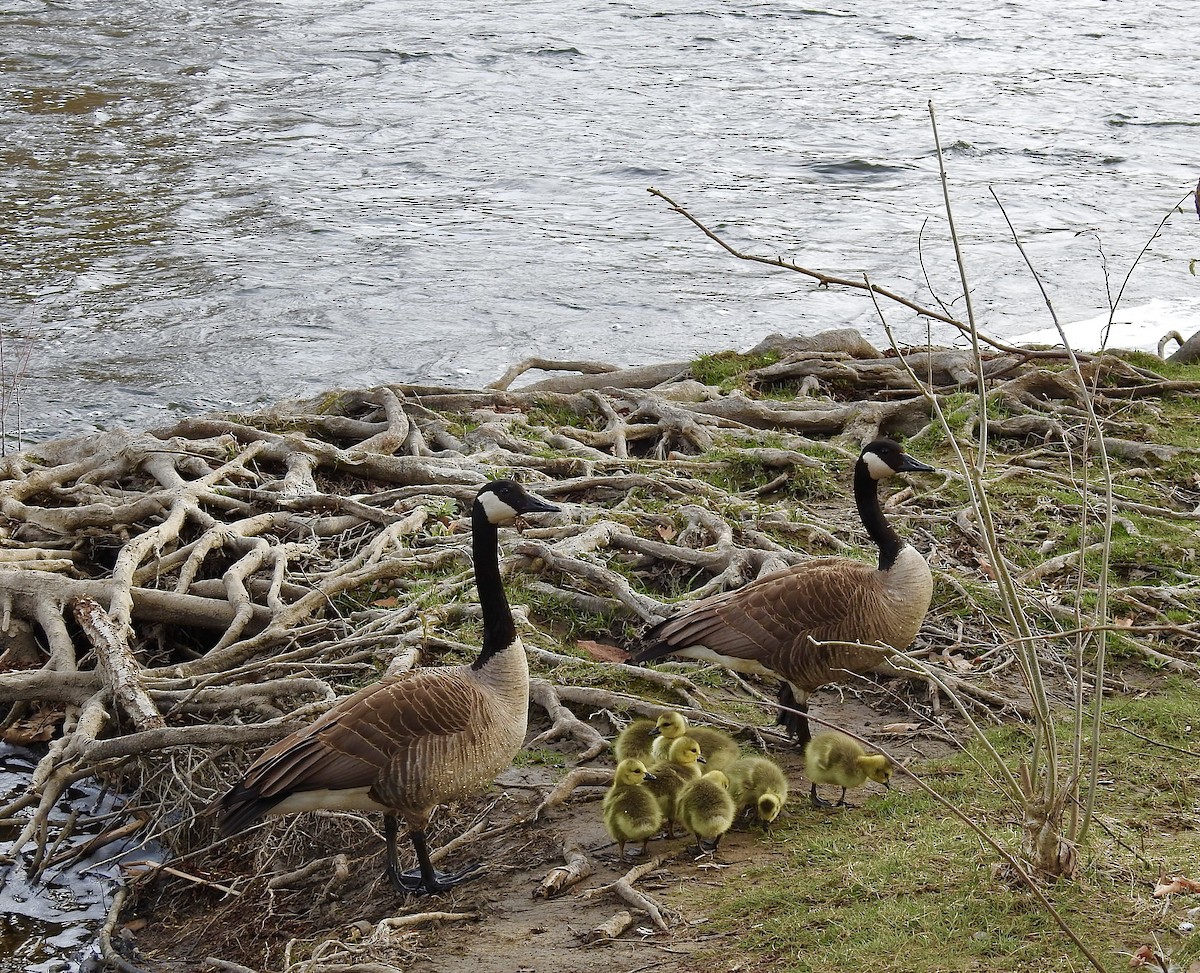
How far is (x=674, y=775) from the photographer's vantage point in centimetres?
538

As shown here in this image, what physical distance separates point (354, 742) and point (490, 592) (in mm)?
930

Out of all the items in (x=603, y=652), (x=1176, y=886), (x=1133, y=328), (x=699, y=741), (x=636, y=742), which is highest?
(x=1176, y=886)

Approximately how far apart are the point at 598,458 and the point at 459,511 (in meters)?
1.35

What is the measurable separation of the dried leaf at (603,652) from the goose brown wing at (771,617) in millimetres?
915

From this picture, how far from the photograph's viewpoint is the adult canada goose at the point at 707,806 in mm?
5227

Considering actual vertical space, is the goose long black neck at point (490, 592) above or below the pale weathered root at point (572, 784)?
above

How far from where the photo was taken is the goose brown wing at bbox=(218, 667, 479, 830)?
17.1 ft

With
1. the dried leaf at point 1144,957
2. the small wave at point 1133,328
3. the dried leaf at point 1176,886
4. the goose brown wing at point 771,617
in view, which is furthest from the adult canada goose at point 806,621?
the small wave at point 1133,328

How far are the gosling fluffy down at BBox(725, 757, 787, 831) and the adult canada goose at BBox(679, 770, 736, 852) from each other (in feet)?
0.51

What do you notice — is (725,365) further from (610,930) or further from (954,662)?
(610,930)

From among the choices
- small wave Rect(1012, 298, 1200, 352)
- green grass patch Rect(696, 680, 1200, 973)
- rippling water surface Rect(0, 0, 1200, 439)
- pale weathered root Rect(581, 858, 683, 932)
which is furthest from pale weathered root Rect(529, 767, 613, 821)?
small wave Rect(1012, 298, 1200, 352)

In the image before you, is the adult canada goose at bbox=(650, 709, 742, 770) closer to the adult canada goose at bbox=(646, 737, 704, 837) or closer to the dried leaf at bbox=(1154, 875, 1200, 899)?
the adult canada goose at bbox=(646, 737, 704, 837)

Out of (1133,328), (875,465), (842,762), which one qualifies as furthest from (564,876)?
(1133,328)

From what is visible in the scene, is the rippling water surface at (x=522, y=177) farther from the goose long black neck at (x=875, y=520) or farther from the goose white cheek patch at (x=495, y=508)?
the goose white cheek patch at (x=495, y=508)
